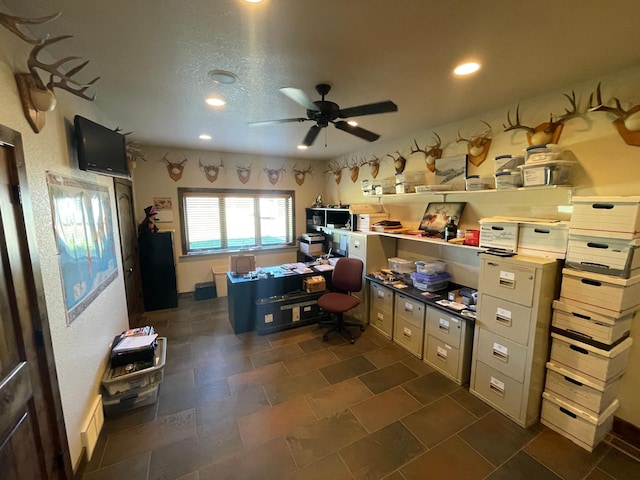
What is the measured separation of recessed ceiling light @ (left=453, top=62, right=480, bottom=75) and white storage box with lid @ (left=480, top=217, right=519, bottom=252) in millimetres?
1175

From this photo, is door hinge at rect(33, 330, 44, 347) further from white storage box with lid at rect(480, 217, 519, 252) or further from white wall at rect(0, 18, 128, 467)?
white storage box with lid at rect(480, 217, 519, 252)

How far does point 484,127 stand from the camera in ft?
8.73

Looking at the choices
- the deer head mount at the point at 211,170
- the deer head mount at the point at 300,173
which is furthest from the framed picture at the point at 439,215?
the deer head mount at the point at 211,170

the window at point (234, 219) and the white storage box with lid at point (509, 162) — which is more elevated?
the white storage box with lid at point (509, 162)

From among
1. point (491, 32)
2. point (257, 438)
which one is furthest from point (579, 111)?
point (257, 438)

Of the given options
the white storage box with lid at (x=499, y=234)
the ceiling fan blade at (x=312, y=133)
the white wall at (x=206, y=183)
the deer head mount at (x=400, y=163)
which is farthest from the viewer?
the white wall at (x=206, y=183)

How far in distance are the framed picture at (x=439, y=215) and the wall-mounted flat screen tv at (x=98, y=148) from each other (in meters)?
3.24

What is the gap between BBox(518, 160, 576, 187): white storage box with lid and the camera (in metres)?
1.97

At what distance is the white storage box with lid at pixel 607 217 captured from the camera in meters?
1.60

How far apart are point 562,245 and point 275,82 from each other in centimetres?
243

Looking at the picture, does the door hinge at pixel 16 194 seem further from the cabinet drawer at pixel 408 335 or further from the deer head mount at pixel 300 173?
the deer head mount at pixel 300 173

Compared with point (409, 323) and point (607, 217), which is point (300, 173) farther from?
point (607, 217)

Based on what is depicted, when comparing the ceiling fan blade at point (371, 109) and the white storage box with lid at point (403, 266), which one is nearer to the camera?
the ceiling fan blade at point (371, 109)

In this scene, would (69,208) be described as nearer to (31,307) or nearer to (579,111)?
(31,307)
